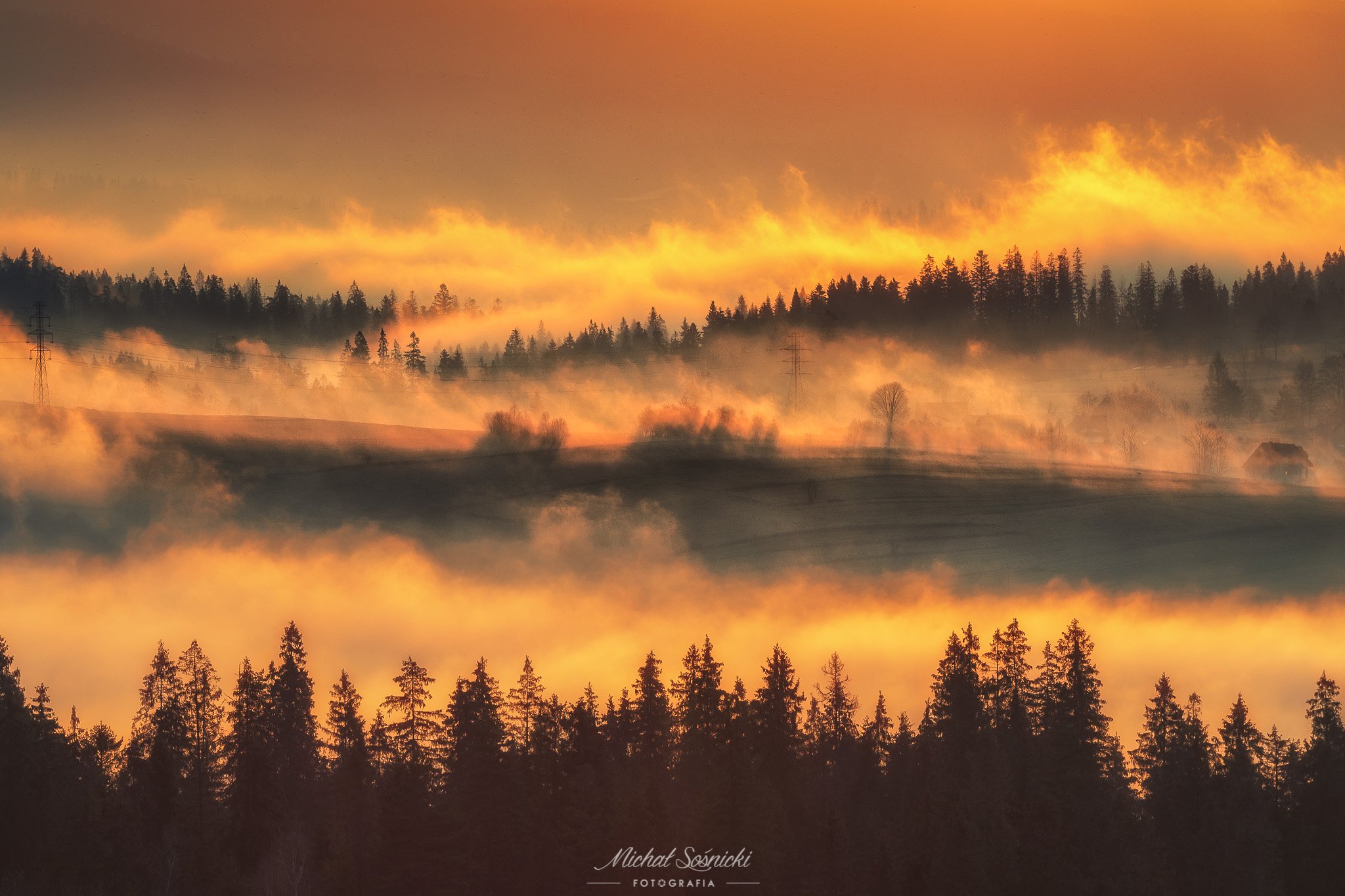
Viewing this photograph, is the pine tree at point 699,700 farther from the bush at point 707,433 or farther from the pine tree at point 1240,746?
the pine tree at point 1240,746

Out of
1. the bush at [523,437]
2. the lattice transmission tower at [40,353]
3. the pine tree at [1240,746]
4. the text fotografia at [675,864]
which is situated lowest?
the text fotografia at [675,864]

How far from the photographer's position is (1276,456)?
72.5 m

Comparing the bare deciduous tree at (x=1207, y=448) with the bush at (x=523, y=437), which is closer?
the bush at (x=523, y=437)


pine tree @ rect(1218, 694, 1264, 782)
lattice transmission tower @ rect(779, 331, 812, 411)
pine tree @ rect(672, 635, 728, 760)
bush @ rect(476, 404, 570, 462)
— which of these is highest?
lattice transmission tower @ rect(779, 331, 812, 411)

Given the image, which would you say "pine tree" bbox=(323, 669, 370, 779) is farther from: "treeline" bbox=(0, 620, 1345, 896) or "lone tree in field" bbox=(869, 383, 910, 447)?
"lone tree in field" bbox=(869, 383, 910, 447)

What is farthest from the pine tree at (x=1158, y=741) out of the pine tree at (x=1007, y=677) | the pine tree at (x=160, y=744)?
the pine tree at (x=160, y=744)

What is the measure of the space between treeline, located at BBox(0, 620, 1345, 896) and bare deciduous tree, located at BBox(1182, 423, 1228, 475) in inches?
1484

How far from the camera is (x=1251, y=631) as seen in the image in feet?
104

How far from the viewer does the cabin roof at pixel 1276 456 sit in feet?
234

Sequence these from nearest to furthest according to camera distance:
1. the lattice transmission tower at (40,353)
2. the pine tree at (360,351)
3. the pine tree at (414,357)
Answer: the lattice transmission tower at (40,353), the pine tree at (414,357), the pine tree at (360,351)

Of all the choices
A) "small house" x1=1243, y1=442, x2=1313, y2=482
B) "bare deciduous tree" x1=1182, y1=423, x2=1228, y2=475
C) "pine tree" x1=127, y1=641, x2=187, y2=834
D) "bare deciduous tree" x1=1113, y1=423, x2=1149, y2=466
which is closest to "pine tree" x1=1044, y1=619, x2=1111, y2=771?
"pine tree" x1=127, y1=641, x2=187, y2=834

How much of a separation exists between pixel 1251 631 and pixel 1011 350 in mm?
71773

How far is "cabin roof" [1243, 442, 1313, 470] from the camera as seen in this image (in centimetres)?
7144

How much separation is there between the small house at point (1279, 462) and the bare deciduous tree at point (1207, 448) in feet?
5.13
